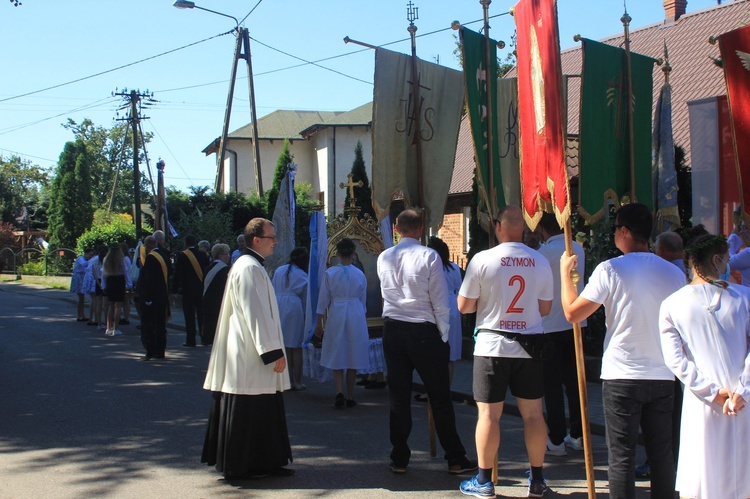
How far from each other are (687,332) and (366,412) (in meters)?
5.13

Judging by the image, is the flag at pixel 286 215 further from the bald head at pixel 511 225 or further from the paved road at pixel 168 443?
the bald head at pixel 511 225

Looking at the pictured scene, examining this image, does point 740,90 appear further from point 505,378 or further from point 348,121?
point 348,121

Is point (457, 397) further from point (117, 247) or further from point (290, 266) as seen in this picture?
point (117, 247)

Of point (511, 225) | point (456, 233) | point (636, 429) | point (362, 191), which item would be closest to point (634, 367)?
point (636, 429)

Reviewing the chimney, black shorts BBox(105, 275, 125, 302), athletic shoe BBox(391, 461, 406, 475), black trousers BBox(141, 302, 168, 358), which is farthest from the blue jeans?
the chimney

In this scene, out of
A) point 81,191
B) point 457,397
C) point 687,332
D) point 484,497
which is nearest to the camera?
point 687,332

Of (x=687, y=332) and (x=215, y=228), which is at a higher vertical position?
(x=215, y=228)

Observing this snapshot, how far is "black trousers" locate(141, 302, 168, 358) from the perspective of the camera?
1284 cm

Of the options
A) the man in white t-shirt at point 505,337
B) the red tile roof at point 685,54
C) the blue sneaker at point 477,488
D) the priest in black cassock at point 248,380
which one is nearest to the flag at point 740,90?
the man in white t-shirt at point 505,337

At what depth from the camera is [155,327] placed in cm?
1284

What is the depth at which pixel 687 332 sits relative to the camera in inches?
171

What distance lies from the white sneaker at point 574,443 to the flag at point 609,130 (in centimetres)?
365

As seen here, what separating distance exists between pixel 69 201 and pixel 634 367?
1815 inches

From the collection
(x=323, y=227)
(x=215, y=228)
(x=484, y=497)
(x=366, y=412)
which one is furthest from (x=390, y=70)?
(x=215, y=228)
